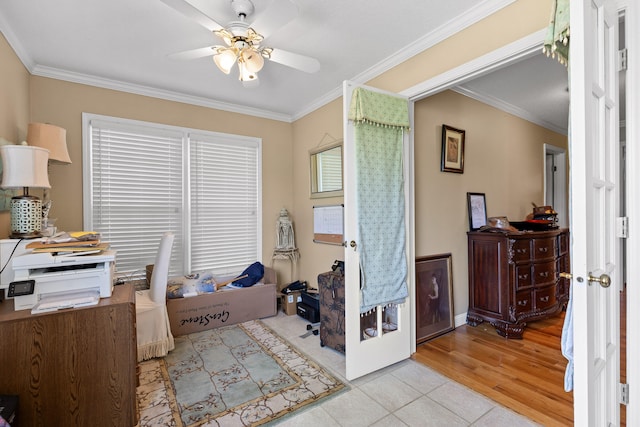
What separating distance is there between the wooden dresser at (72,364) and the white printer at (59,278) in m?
0.08

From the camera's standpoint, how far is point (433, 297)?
289 cm

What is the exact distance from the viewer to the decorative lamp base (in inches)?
69.5

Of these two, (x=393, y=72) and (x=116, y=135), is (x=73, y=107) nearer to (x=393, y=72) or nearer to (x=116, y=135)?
(x=116, y=135)

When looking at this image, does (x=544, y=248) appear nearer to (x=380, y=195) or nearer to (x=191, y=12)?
(x=380, y=195)

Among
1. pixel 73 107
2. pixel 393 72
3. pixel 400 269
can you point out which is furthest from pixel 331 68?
pixel 73 107

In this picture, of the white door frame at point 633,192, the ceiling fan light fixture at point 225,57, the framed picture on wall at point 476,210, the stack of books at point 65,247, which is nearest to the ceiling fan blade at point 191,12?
the ceiling fan light fixture at point 225,57

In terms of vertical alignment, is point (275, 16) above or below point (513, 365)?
above

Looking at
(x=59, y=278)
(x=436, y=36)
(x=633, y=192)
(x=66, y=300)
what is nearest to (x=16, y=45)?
(x=59, y=278)

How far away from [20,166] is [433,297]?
3.28m

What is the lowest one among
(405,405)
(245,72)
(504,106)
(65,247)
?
(405,405)

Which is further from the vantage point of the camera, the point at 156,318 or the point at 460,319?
the point at 460,319

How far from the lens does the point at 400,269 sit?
2.38 metres

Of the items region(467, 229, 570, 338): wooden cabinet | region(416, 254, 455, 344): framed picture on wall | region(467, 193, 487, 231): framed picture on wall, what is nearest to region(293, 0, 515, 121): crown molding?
region(467, 193, 487, 231): framed picture on wall

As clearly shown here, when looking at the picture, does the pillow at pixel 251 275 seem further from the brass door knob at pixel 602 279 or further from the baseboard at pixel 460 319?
the brass door knob at pixel 602 279
